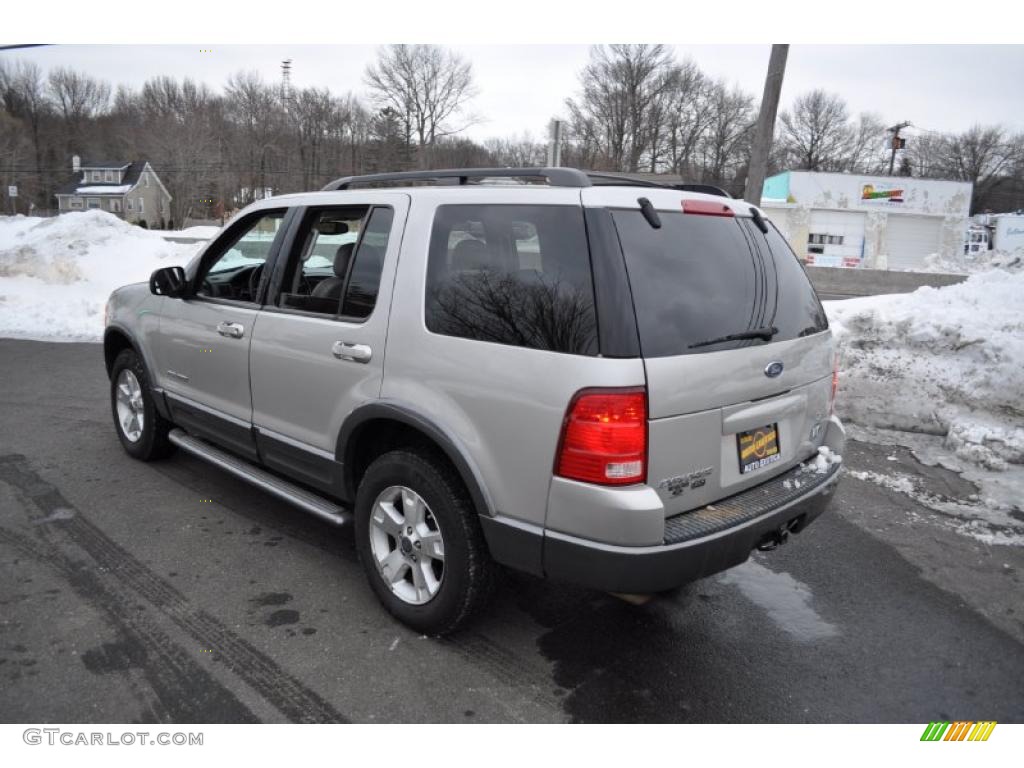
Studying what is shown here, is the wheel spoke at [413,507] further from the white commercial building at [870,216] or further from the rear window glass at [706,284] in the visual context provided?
the white commercial building at [870,216]

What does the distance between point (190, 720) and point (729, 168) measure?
7087 cm

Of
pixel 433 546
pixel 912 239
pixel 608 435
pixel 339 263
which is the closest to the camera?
pixel 608 435

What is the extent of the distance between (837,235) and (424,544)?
41.4 meters

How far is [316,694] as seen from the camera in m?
2.78

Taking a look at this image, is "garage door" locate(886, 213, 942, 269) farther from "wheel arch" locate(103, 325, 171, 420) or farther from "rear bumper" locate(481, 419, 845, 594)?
"rear bumper" locate(481, 419, 845, 594)

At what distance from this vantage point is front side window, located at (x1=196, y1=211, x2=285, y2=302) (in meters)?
4.16

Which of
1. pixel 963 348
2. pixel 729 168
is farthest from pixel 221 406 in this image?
pixel 729 168

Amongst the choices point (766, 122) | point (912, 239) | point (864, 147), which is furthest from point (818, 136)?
point (766, 122)

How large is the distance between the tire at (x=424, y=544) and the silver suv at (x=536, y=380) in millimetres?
11

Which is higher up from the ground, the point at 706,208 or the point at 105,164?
the point at 105,164

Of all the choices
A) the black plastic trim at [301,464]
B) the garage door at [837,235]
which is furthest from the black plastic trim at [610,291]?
the garage door at [837,235]

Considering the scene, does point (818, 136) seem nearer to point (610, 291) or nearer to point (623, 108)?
point (623, 108)

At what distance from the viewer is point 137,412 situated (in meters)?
5.35

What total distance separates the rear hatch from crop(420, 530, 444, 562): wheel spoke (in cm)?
102
